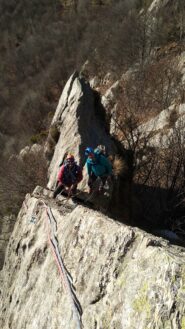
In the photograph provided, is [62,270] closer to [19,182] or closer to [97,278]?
[97,278]

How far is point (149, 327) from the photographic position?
506 cm

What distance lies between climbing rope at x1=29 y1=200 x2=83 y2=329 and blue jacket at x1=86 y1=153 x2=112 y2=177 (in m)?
2.34

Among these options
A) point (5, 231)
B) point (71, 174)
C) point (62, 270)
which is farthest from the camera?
point (5, 231)

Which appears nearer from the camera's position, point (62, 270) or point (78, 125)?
point (62, 270)

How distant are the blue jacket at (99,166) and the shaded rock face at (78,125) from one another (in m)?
2.08

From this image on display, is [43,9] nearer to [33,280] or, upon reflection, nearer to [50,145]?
[50,145]

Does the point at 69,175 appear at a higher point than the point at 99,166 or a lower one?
lower

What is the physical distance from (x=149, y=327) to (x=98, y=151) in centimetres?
745

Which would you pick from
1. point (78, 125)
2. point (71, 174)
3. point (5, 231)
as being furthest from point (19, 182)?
point (71, 174)

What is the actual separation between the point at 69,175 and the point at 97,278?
6310 millimetres

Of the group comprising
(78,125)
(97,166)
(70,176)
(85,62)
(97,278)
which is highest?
(85,62)

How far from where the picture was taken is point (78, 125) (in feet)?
53.1

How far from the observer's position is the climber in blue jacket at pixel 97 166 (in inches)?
477

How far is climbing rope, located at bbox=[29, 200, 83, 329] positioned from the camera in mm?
6668
